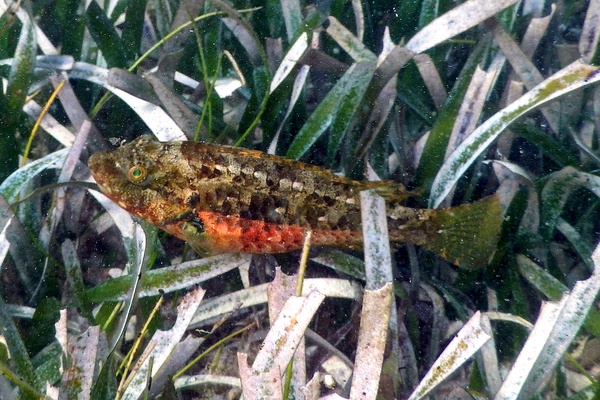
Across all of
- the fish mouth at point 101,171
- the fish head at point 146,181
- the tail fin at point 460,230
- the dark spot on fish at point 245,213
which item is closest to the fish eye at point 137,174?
the fish head at point 146,181

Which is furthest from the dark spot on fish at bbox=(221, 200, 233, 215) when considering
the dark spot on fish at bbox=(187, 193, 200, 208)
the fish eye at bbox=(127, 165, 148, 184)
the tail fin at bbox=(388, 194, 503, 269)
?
the tail fin at bbox=(388, 194, 503, 269)

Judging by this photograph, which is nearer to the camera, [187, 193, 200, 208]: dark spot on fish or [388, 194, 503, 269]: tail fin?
[388, 194, 503, 269]: tail fin

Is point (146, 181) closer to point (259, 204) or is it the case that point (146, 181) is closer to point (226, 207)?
point (226, 207)

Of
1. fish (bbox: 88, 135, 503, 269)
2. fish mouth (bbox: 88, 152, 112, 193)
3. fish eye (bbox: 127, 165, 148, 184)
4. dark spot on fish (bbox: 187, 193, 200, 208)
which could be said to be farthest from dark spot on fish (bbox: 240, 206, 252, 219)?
fish mouth (bbox: 88, 152, 112, 193)

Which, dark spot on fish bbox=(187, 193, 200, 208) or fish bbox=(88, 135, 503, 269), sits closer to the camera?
fish bbox=(88, 135, 503, 269)

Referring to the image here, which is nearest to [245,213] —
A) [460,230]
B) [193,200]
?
[193,200]

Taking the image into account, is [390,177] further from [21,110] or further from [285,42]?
[21,110]

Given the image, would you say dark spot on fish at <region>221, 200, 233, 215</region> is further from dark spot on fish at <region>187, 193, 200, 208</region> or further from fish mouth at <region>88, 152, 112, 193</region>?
fish mouth at <region>88, 152, 112, 193</region>

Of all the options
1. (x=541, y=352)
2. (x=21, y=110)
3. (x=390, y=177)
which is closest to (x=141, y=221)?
(x=21, y=110)

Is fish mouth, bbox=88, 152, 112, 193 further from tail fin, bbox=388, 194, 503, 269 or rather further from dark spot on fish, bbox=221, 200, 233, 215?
tail fin, bbox=388, 194, 503, 269

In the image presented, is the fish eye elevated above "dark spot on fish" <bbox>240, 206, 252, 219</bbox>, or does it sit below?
above
